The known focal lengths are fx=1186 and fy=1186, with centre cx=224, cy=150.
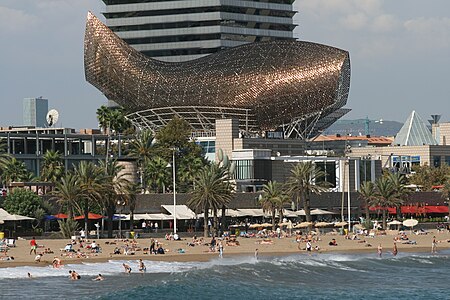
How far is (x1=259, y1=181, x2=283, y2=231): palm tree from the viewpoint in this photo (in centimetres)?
11694

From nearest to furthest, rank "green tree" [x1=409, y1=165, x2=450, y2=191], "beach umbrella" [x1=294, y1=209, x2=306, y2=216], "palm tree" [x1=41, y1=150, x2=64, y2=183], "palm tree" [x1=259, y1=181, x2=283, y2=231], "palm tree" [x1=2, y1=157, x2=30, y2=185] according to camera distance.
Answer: "palm tree" [x1=259, y1=181, x2=283, y2=231] < "palm tree" [x1=2, y1=157, x2=30, y2=185] < "beach umbrella" [x1=294, y1=209, x2=306, y2=216] < "palm tree" [x1=41, y1=150, x2=64, y2=183] < "green tree" [x1=409, y1=165, x2=450, y2=191]

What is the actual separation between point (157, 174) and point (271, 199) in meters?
16.1

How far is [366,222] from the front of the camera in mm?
121125

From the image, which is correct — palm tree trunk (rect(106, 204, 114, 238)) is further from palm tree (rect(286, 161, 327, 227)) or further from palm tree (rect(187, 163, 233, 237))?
palm tree (rect(286, 161, 327, 227))

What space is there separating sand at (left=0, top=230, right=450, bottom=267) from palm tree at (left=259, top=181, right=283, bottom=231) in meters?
5.96

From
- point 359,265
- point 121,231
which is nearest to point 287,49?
point 121,231

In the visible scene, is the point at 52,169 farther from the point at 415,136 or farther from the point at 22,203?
the point at 415,136

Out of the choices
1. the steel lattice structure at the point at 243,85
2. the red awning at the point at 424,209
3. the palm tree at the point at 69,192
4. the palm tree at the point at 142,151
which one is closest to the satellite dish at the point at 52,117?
the steel lattice structure at the point at 243,85

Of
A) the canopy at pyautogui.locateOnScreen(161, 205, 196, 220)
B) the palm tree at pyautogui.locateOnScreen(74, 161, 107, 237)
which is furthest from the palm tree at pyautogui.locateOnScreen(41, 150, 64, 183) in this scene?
the palm tree at pyautogui.locateOnScreen(74, 161, 107, 237)

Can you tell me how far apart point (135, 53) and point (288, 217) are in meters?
62.2

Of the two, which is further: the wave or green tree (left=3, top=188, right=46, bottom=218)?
green tree (left=3, top=188, right=46, bottom=218)

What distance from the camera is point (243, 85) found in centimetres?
16900

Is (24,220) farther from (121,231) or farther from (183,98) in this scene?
(183,98)

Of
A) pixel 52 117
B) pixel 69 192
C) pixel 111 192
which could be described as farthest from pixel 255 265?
pixel 52 117
